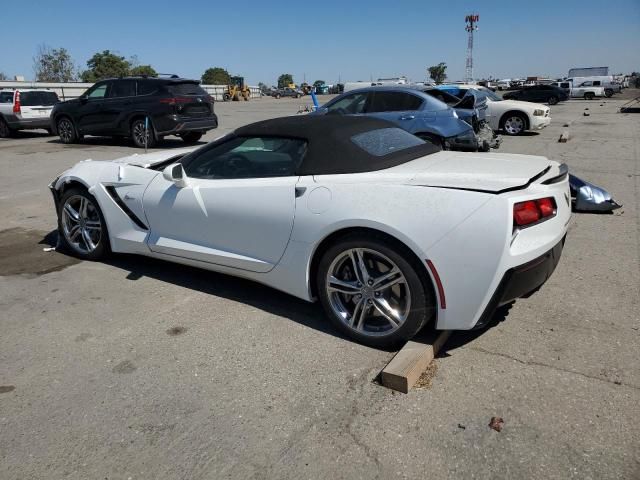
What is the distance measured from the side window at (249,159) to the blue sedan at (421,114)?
18.1 ft

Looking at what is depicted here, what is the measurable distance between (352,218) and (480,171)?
0.86 meters

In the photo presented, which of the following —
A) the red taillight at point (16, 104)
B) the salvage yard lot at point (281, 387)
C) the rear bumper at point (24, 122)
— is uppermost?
the red taillight at point (16, 104)

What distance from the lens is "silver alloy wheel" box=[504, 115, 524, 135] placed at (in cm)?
1564

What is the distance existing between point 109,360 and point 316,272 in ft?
4.54

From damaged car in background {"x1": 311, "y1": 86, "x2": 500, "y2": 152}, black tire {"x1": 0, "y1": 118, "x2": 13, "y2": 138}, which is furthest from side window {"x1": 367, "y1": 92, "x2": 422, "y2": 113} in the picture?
black tire {"x1": 0, "y1": 118, "x2": 13, "y2": 138}

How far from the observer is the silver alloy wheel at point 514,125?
616 inches

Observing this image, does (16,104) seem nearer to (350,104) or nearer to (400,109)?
(350,104)

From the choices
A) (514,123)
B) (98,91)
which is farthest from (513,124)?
(98,91)

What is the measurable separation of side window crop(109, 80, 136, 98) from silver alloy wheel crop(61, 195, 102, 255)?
9.28 m

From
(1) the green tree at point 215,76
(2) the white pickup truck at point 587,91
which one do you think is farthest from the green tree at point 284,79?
(2) the white pickup truck at point 587,91

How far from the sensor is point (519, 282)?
9.37 ft

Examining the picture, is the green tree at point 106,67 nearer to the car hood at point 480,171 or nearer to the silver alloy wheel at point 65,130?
the silver alloy wheel at point 65,130

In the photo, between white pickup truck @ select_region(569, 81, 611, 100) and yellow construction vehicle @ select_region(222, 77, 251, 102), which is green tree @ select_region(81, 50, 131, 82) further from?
white pickup truck @ select_region(569, 81, 611, 100)

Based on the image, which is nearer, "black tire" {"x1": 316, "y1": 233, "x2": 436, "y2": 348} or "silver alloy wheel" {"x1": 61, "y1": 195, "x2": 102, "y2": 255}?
"black tire" {"x1": 316, "y1": 233, "x2": 436, "y2": 348}
